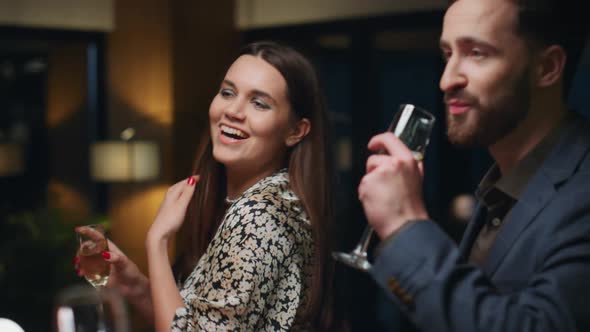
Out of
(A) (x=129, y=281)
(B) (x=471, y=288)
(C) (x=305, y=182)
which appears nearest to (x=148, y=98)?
(A) (x=129, y=281)

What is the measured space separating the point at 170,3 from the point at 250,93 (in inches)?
175

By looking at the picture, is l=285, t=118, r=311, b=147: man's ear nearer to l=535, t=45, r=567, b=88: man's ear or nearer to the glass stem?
the glass stem

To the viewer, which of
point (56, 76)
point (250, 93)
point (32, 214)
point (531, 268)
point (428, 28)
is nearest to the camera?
point (531, 268)

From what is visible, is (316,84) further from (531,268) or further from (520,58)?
(531,268)

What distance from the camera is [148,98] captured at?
239 inches

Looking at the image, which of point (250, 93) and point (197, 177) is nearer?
point (250, 93)

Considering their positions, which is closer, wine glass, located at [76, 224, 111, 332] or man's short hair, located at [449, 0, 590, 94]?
man's short hair, located at [449, 0, 590, 94]

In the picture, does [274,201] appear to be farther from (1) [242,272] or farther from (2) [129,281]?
(2) [129,281]

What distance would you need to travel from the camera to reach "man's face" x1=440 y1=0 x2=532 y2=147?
1.23 m

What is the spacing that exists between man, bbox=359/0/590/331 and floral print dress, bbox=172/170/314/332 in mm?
507

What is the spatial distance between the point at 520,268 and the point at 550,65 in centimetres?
35

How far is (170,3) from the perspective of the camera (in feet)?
19.9

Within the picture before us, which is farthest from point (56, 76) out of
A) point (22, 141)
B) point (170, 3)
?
point (170, 3)

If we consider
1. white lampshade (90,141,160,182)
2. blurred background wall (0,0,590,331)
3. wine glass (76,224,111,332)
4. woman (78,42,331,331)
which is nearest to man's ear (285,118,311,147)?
woman (78,42,331,331)
